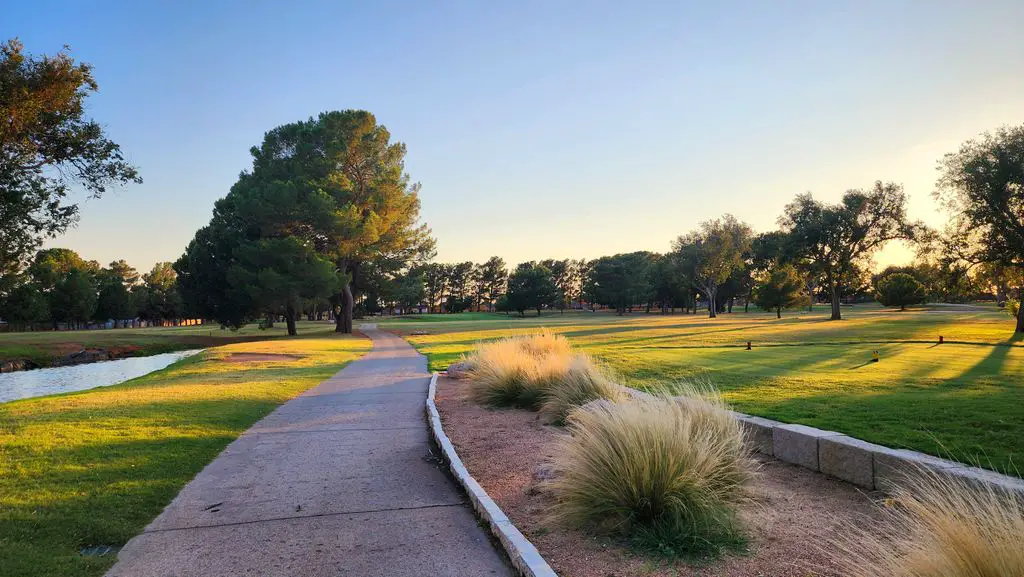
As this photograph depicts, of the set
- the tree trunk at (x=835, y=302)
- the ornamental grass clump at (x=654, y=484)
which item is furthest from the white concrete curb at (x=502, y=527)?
the tree trunk at (x=835, y=302)

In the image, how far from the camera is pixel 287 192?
127ft

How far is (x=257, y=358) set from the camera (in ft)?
78.6

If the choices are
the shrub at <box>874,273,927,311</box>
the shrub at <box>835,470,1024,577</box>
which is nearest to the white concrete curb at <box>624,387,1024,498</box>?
the shrub at <box>835,470,1024,577</box>

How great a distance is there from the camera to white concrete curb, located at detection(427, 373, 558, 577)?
3809mm

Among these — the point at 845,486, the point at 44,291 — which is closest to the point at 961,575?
the point at 845,486

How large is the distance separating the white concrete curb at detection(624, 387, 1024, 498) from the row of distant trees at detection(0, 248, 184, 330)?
Result: 2224 inches

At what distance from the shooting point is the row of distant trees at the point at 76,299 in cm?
6419

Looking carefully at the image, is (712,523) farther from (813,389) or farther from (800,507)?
(813,389)

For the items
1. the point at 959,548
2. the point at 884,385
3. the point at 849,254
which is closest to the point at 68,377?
the point at 884,385

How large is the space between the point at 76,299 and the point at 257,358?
72.8m

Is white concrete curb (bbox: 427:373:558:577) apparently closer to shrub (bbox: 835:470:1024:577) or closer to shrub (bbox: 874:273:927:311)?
shrub (bbox: 835:470:1024:577)

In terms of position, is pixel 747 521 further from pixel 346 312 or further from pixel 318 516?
pixel 346 312

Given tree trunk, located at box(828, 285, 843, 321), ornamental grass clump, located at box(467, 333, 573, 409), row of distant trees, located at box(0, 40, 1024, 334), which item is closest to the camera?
ornamental grass clump, located at box(467, 333, 573, 409)

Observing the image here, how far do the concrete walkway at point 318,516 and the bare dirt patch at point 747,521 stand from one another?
0.46m
